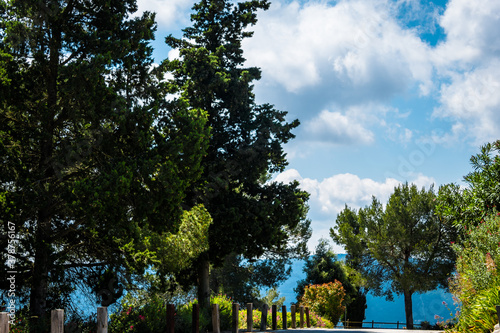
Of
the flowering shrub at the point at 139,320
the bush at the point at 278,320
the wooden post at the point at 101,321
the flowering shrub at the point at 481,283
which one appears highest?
the flowering shrub at the point at 481,283

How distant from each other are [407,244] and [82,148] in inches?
1193

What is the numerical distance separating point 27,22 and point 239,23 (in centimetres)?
1377

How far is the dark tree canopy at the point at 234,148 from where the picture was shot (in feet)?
75.7

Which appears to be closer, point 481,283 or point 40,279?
point 481,283

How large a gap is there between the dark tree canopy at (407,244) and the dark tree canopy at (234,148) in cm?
→ 1616

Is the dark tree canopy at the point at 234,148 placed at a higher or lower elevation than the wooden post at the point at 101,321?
higher

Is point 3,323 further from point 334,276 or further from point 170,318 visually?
point 334,276

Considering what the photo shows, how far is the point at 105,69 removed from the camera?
47.9 ft

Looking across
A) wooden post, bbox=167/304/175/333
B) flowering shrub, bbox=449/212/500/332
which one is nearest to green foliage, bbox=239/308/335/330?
wooden post, bbox=167/304/175/333

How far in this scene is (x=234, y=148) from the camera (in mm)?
25078

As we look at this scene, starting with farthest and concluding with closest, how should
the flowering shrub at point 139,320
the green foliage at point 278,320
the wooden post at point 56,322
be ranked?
the green foliage at point 278,320 < the flowering shrub at point 139,320 < the wooden post at point 56,322

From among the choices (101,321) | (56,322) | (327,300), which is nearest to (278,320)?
(327,300)

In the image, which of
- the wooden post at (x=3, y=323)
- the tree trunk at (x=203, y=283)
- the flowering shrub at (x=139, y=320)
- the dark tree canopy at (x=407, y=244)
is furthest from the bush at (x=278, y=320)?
the wooden post at (x=3, y=323)

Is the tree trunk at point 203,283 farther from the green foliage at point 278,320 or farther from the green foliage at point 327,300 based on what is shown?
the green foliage at point 327,300
